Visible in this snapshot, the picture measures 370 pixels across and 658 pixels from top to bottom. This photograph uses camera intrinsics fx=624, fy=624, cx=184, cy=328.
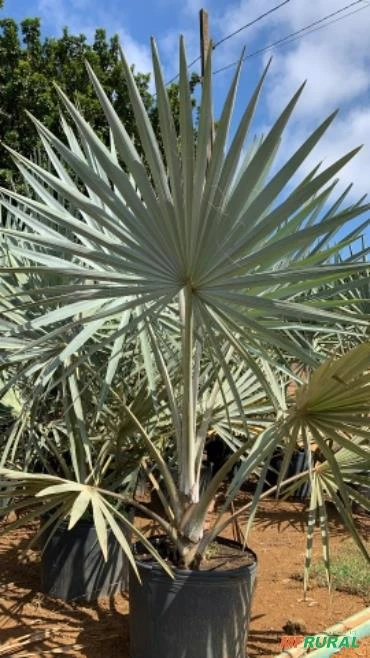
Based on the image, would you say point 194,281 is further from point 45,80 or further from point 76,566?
point 45,80

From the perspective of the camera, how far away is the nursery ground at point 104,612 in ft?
9.55

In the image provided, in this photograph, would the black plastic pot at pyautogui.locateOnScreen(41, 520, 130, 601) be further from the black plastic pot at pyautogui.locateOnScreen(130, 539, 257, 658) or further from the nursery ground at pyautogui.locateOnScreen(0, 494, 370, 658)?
the black plastic pot at pyautogui.locateOnScreen(130, 539, 257, 658)

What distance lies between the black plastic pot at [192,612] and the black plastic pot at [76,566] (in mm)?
1004

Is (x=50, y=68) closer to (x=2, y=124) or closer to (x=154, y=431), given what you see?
(x=2, y=124)

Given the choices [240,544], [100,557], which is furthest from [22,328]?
[100,557]

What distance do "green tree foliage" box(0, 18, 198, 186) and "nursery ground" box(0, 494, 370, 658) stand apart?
6821mm

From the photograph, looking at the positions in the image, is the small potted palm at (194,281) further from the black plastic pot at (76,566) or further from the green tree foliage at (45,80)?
the green tree foliage at (45,80)

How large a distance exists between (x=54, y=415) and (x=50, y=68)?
7741 mm

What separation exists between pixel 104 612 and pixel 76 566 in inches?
11.9

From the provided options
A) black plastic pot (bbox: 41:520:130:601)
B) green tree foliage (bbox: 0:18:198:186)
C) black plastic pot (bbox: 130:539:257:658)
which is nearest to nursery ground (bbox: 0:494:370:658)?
black plastic pot (bbox: 41:520:130:601)

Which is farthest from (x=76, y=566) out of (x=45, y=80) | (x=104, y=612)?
(x=45, y=80)

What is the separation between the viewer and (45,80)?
9.70m

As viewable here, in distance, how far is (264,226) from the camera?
180 cm

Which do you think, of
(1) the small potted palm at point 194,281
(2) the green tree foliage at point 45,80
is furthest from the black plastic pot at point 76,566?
(2) the green tree foliage at point 45,80
